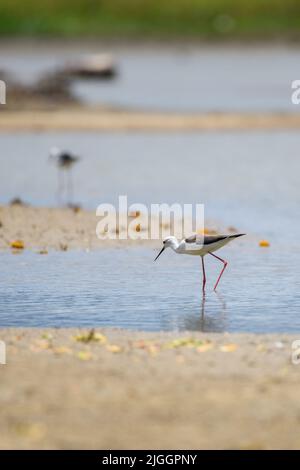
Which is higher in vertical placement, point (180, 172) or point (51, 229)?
point (180, 172)

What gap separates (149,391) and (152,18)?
72.6 metres

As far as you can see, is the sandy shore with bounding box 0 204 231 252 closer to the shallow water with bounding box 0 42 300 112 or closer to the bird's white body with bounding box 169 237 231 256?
the bird's white body with bounding box 169 237 231 256

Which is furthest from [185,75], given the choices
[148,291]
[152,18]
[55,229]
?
[148,291]

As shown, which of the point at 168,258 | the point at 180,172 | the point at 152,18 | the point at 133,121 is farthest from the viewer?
the point at 152,18

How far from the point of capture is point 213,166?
2333cm

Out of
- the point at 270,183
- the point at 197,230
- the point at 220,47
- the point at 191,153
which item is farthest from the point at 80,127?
the point at 220,47

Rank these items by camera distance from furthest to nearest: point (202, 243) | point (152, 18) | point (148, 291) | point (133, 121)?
point (152, 18)
point (133, 121)
point (202, 243)
point (148, 291)

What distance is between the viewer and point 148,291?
474 inches

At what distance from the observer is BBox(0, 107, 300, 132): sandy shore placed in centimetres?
2986

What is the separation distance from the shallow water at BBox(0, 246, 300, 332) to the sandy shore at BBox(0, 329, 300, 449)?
799 mm

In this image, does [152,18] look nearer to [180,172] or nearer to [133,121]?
[133,121]

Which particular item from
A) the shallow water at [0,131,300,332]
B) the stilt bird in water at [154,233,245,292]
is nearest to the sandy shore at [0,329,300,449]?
the shallow water at [0,131,300,332]

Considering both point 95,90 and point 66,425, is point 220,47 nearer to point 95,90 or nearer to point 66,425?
point 95,90

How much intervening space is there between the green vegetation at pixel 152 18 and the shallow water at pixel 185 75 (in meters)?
4.17
